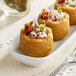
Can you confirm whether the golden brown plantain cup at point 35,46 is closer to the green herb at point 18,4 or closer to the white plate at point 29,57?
the white plate at point 29,57

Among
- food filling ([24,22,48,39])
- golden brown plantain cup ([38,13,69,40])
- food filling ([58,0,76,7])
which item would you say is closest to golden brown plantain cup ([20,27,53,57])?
food filling ([24,22,48,39])

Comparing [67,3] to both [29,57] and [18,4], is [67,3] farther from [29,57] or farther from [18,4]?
[29,57]

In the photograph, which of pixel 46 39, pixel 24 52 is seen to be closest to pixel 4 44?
pixel 24 52

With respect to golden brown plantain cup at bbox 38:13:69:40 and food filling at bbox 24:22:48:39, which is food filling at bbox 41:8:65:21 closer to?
golden brown plantain cup at bbox 38:13:69:40

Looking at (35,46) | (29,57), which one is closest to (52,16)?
(35,46)

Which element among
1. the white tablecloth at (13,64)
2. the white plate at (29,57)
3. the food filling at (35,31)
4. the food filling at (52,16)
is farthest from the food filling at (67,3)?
the food filling at (35,31)
